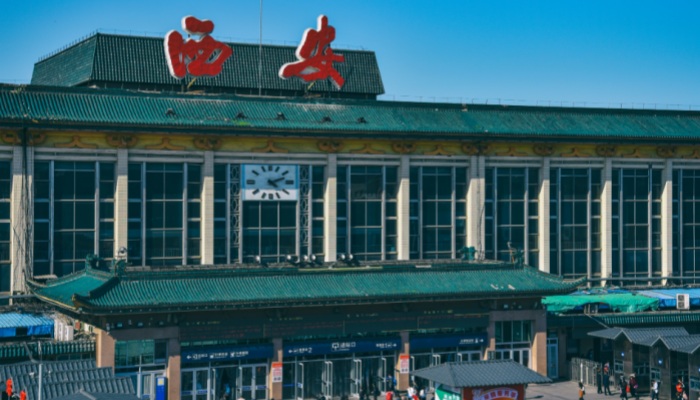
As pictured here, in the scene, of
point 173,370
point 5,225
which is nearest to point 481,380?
point 173,370

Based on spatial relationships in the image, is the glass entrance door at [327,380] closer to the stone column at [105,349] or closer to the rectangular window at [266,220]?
the stone column at [105,349]

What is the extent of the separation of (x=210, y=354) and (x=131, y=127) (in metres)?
22.4

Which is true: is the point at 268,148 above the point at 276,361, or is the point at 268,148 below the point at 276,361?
above

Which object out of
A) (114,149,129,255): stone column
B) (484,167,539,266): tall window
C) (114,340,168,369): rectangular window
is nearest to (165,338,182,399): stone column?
(114,340,168,369): rectangular window

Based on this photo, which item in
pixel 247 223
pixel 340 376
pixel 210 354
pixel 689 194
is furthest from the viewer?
pixel 689 194

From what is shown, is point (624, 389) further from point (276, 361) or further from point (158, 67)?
point (158, 67)

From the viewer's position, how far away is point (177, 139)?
91500mm

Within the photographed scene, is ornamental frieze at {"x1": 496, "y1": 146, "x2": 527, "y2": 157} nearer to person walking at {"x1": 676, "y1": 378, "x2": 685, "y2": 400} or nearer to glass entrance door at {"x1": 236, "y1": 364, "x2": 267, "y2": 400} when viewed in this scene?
person walking at {"x1": 676, "y1": 378, "x2": 685, "y2": 400}

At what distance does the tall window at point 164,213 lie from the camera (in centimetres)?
9044

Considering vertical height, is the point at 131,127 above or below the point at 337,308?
above

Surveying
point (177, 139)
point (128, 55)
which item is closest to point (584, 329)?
point (177, 139)

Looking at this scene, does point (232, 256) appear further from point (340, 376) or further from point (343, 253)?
point (340, 376)

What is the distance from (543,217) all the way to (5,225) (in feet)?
159

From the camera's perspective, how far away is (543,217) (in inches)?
4112
